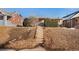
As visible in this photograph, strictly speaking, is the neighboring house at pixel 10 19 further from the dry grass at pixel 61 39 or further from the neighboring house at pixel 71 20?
the neighboring house at pixel 71 20

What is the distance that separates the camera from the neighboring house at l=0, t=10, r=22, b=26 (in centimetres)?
160

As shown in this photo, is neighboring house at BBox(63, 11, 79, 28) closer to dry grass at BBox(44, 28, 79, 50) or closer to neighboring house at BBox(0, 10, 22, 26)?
dry grass at BBox(44, 28, 79, 50)

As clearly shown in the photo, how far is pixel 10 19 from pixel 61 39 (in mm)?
698

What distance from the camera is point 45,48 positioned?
1.60m

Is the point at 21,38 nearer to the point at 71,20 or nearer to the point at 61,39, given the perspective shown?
the point at 61,39

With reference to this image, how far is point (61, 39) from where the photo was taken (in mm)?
1595

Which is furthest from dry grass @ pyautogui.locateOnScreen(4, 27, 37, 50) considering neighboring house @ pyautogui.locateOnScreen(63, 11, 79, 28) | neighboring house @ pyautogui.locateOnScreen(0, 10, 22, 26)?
neighboring house @ pyautogui.locateOnScreen(63, 11, 79, 28)

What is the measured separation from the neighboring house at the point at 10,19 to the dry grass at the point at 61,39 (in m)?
0.37

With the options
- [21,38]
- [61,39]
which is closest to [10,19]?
[21,38]

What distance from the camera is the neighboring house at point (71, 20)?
1586 millimetres
